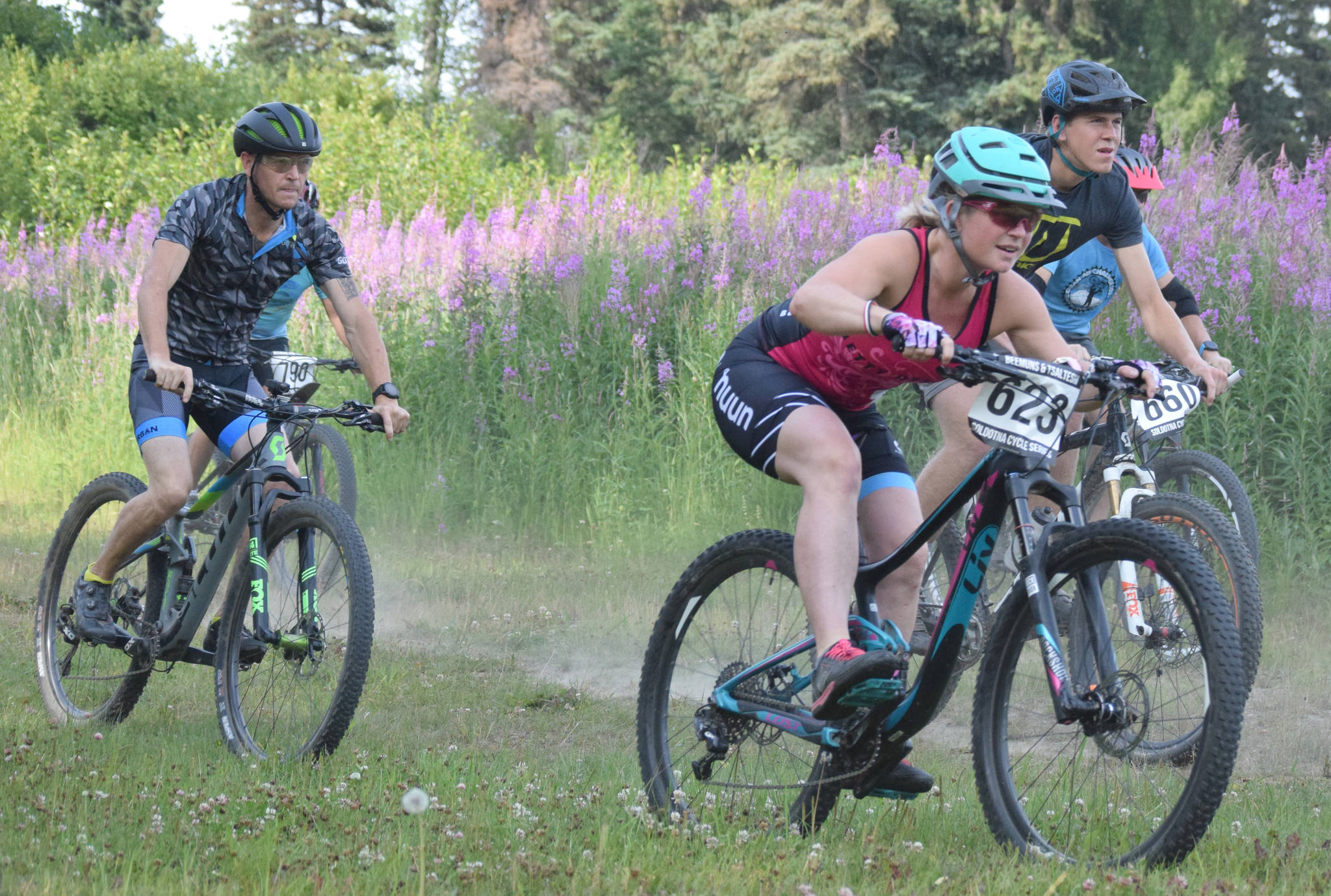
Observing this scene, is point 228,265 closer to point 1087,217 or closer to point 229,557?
point 229,557

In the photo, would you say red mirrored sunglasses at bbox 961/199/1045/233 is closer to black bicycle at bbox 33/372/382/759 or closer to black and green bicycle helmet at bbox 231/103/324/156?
black bicycle at bbox 33/372/382/759

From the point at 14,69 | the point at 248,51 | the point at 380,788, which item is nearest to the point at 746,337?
the point at 380,788

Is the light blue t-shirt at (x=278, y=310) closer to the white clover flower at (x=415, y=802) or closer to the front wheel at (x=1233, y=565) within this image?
the front wheel at (x=1233, y=565)

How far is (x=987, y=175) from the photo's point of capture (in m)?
3.92

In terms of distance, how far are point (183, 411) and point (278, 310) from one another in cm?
259

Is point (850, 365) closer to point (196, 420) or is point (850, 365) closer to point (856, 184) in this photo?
point (196, 420)

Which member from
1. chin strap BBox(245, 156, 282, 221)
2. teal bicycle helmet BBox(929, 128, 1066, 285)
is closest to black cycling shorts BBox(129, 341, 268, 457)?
chin strap BBox(245, 156, 282, 221)

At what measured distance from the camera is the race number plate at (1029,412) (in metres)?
3.68

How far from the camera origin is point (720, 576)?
4.63 m

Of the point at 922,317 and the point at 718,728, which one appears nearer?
the point at 922,317

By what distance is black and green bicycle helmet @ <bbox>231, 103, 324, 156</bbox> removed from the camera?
541cm

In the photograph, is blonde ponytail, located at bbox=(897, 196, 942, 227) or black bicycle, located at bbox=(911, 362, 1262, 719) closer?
blonde ponytail, located at bbox=(897, 196, 942, 227)

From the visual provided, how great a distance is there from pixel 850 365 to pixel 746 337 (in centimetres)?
51

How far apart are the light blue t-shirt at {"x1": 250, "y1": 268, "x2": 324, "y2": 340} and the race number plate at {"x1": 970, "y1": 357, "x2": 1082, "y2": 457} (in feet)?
17.4
